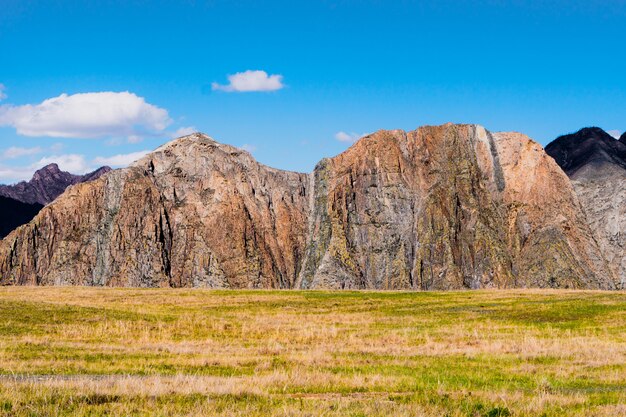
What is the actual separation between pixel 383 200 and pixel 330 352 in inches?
4715

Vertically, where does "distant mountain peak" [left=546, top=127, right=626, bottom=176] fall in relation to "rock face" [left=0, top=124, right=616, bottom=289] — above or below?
above

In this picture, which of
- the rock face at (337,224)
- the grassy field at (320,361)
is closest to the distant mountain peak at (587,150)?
the rock face at (337,224)

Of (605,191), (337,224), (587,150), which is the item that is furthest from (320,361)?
(587,150)

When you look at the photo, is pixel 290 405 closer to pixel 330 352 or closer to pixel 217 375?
pixel 217 375

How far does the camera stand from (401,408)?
50.5 ft

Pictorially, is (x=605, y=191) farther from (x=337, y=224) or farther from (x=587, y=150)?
(x=337, y=224)

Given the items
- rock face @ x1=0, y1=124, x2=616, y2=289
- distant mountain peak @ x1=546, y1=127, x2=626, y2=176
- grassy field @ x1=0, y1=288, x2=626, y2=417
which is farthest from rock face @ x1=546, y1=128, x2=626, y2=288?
grassy field @ x1=0, y1=288, x2=626, y2=417

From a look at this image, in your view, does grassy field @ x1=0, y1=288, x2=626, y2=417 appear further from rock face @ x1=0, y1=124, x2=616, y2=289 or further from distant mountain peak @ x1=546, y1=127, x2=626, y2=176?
distant mountain peak @ x1=546, y1=127, x2=626, y2=176

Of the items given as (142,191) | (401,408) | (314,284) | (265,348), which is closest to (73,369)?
(265,348)

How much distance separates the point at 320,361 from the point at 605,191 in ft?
462

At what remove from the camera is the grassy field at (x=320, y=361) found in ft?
52.2

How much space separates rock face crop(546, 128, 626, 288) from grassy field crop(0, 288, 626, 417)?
9455 centimetres

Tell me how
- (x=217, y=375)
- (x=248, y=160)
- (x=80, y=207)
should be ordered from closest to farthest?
1. (x=217, y=375)
2. (x=80, y=207)
3. (x=248, y=160)

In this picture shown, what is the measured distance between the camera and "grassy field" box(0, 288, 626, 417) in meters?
15.9
